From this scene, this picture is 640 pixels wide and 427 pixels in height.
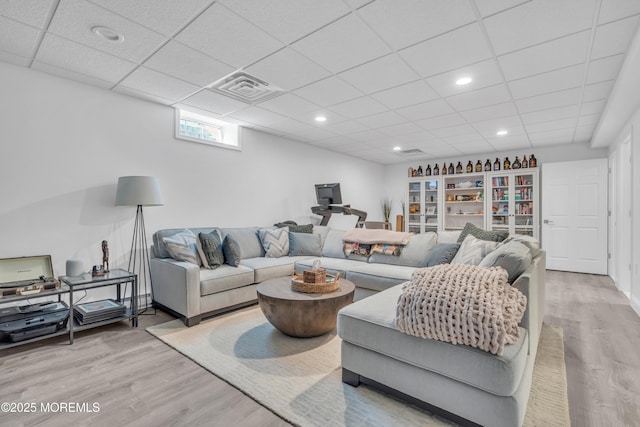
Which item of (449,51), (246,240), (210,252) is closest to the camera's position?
(449,51)

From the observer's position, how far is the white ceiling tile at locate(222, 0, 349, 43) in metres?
1.90

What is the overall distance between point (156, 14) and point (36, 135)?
187cm

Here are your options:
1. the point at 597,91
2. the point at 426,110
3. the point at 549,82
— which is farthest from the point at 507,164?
the point at 549,82

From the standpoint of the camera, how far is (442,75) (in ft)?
9.38

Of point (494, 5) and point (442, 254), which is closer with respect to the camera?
point (494, 5)

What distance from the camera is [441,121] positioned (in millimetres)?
4281

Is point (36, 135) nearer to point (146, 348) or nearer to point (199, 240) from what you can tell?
point (199, 240)

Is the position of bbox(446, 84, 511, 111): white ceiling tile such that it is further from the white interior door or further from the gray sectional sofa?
the white interior door

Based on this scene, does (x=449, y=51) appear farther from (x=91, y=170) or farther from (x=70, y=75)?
(x=91, y=170)

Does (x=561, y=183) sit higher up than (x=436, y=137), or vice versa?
(x=436, y=137)

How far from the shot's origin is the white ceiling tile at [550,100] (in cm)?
326

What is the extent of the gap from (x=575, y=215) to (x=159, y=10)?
266 inches

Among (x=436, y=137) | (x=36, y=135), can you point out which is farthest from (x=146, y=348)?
(x=436, y=137)

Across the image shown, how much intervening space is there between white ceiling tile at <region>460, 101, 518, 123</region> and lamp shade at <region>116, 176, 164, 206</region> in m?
3.78
